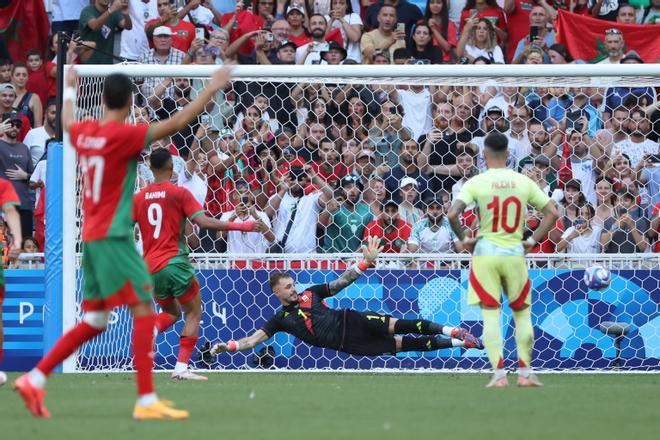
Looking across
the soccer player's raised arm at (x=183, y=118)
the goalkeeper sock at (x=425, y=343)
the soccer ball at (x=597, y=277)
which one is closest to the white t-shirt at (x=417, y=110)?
the goalkeeper sock at (x=425, y=343)

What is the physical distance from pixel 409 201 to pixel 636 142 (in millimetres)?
2897

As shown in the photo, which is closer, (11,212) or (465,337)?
(11,212)

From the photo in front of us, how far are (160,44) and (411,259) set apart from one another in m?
5.51

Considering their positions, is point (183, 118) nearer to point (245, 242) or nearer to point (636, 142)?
point (245, 242)

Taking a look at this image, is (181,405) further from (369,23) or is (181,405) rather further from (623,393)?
(369,23)

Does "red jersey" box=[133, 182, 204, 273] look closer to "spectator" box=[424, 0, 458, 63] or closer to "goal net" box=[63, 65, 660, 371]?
"goal net" box=[63, 65, 660, 371]

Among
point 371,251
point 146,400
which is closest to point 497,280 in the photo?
point 371,251

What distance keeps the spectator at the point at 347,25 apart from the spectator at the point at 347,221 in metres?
4.06

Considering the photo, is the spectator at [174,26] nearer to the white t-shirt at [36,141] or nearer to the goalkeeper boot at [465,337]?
the white t-shirt at [36,141]

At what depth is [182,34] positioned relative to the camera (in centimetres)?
1719

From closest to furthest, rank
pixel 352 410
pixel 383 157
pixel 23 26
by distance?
pixel 352 410, pixel 383 157, pixel 23 26

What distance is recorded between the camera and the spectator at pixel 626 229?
13.4 m

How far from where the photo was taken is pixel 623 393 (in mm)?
9547

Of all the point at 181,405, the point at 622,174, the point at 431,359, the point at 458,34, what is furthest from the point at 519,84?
the point at 181,405
